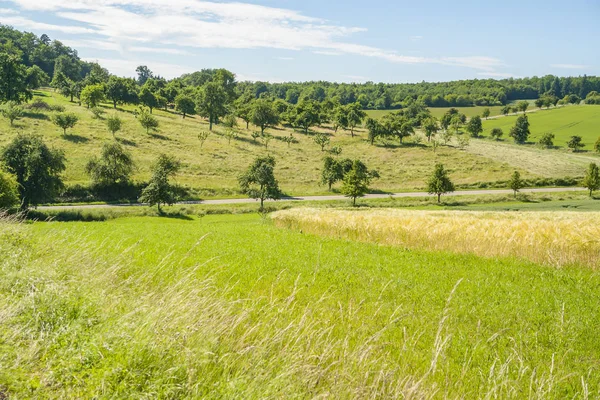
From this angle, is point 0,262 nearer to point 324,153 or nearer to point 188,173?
point 188,173

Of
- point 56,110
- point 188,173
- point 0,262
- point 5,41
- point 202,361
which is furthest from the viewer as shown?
point 5,41

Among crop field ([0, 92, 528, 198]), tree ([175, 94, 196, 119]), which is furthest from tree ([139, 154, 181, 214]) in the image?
tree ([175, 94, 196, 119])

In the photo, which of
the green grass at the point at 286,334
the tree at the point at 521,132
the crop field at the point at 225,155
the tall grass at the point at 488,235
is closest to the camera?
the green grass at the point at 286,334

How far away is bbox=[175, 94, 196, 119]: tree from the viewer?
133 m

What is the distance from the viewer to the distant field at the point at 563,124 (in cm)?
13866

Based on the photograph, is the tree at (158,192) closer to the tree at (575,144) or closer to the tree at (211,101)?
the tree at (211,101)

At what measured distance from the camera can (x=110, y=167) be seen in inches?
2514

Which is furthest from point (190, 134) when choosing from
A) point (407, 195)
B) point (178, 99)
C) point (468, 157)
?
point (468, 157)

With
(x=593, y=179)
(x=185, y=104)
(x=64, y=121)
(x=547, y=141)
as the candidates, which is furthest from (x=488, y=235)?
(x=547, y=141)

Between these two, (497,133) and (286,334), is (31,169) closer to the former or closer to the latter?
(286,334)

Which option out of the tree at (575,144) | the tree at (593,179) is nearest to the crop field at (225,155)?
the tree at (593,179)

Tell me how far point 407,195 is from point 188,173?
44.2 meters

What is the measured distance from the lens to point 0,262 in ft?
29.2

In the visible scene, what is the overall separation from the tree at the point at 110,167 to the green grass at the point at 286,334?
5519cm
